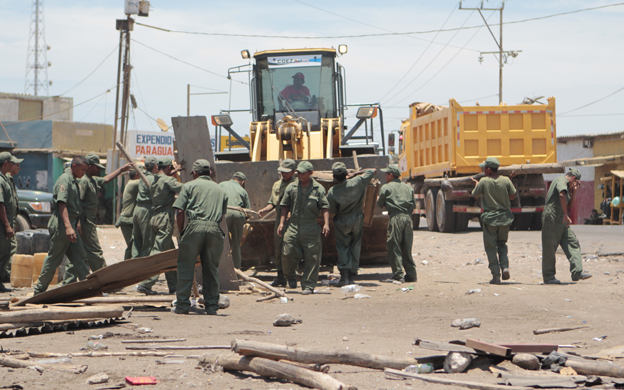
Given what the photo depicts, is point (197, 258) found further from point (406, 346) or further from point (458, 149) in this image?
point (458, 149)

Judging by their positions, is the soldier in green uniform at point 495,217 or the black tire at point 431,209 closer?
the soldier in green uniform at point 495,217

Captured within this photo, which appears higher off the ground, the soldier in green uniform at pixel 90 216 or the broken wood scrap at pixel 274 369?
the soldier in green uniform at pixel 90 216

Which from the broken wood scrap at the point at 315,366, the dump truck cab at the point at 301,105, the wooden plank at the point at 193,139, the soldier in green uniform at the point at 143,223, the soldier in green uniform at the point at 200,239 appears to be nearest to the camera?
the broken wood scrap at the point at 315,366

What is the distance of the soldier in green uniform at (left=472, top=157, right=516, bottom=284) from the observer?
9586 mm

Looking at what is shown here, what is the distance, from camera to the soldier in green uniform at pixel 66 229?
765cm

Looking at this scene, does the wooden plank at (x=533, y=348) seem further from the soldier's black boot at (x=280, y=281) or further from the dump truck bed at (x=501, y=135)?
the dump truck bed at (x=501, y=135)

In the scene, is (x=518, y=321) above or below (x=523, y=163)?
below

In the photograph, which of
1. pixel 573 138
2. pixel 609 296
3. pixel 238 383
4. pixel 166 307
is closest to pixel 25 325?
pixel 166 307

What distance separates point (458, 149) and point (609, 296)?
29.0ft

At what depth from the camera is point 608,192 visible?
25625 mm

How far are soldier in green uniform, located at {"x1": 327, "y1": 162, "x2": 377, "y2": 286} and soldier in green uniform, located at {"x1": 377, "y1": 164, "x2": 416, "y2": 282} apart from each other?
18.5 inches

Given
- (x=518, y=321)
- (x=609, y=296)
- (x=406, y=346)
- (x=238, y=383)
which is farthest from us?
(x=609, y=296)

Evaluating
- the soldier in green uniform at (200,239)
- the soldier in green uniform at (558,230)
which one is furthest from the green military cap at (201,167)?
the soldier in green uniform at (558,230)

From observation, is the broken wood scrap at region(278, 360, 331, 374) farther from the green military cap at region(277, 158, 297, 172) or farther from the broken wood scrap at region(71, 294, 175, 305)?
the green military cap at region(277, 158, 297, 172)
